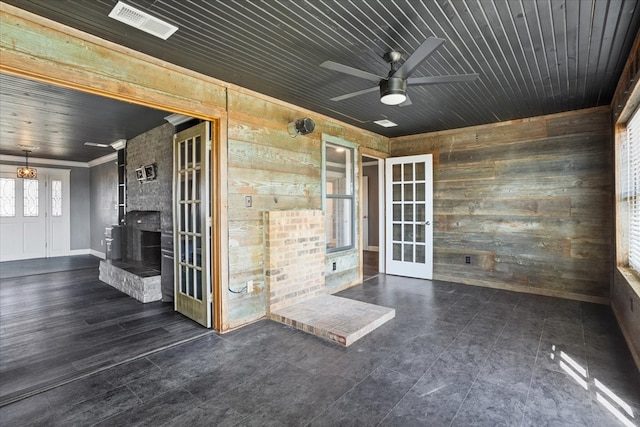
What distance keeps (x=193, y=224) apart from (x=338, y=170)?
238 centimetres

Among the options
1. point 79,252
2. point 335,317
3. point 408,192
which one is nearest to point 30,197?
point 79,252

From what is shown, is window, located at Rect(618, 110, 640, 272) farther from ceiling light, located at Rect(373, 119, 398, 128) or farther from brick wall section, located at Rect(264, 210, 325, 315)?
brick wall section, located at Rect(264, 210, 325, 315)

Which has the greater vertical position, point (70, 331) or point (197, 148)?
point (197, 148)

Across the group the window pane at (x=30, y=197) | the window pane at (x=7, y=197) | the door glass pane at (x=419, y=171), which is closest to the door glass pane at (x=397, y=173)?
the door glass pane at (x=419, y=171)

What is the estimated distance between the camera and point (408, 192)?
19.1 feet

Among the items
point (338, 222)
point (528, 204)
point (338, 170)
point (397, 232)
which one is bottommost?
point (397, 232)

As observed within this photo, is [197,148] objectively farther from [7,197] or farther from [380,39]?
[7,197]

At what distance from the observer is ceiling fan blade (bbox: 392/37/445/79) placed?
2033 millimetres

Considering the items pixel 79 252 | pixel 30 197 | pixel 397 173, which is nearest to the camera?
pixel 397 173

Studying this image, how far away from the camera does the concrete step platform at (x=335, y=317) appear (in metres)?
3.12

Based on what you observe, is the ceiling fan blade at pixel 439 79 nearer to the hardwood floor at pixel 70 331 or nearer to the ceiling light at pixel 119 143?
the hardwood floor at pixel 70 331

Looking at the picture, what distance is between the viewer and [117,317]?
3.82 metres

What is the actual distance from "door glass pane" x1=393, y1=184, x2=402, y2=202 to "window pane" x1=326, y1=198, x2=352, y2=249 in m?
1.11

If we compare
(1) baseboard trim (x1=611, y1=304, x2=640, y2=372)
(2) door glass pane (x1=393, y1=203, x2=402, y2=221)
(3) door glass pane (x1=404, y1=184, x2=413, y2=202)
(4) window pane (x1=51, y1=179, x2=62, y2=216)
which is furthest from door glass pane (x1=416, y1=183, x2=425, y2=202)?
(4) window pane (x1=51, y1=179, x2=62, y2=216)
